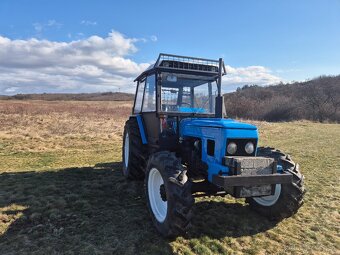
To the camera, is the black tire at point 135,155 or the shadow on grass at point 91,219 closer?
the shadow on grass at point 91,219

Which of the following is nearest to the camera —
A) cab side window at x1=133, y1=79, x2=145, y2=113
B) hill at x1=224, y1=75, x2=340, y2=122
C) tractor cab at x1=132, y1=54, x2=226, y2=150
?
tractor cab at x1=132, y1=54, x2=226, y2=150

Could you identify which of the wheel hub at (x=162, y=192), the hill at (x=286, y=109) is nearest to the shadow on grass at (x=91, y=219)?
the wheel hub at (x=162, y=192)

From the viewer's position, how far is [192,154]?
17.3 ft

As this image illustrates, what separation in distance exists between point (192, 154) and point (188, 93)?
1571 millimetres

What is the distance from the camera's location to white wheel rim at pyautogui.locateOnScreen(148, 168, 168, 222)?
499 centimetres

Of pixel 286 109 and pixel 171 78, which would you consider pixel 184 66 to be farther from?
pixel 286 109

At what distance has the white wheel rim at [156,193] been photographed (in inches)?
196

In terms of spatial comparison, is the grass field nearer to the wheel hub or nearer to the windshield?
the wheel hub

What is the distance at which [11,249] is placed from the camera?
4199 mm

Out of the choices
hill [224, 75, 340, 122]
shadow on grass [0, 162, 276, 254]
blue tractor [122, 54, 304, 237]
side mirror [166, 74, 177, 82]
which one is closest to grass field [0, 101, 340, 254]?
shadow on grass [0, 162, 276, 254]

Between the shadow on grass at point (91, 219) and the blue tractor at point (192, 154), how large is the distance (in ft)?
1.12

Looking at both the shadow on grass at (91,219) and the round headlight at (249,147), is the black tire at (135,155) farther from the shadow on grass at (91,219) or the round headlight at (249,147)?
the round headlight at (249,147)

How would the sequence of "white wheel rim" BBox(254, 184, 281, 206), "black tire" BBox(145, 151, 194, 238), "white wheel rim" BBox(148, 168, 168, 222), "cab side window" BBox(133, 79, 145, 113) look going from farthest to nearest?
"cab side window" BBox(133, 79, 145, 113) → "white wheel rim" BBox(254, 184, 281, 206) → "white wheel rim" BBox(148, 168, 168, 222) → "black tire" BBox(145, 151, 194, 238)

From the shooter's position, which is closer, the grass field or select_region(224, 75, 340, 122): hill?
the grass field
